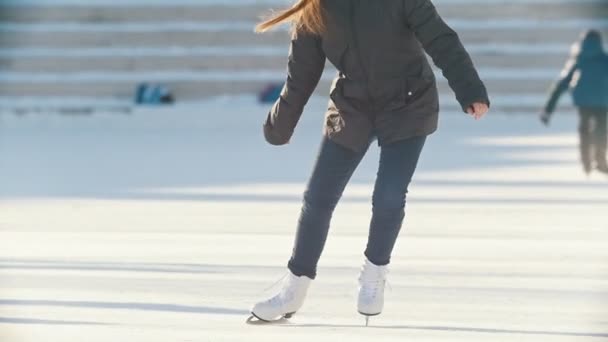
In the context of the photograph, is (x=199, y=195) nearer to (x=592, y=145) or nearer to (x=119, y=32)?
(x=592, y=145)

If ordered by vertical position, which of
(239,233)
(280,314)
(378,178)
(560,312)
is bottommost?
(239,233)

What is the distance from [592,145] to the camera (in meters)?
11.8

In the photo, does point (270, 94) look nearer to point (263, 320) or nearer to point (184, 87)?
point (184, 87)

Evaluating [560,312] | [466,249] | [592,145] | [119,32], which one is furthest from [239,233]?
[119,32]

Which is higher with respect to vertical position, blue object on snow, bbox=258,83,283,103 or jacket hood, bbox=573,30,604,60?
jacket hood, bbox=573,30,604,60

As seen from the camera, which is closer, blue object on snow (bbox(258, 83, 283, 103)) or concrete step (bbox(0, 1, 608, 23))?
blue object on snow (bbox(258, 83, 283, 103))

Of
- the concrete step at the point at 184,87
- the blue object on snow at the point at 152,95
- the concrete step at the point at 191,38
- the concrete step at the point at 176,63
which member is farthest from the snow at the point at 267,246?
the concrete step at the point at 191,38

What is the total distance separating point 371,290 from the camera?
4754mm

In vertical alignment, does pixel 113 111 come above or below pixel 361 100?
below

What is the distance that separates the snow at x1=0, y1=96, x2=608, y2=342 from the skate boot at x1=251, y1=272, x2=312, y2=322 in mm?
47

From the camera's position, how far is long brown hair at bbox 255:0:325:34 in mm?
4550

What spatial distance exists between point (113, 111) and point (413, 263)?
1385 centimetres

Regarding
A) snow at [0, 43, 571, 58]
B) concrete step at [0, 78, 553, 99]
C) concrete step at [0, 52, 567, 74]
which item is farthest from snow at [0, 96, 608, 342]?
snow at [0, 43, 571, 58]

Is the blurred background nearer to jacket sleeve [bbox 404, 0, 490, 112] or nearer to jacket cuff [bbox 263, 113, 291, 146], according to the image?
jacket cuff [bbox 263, 113, 291, 146]
